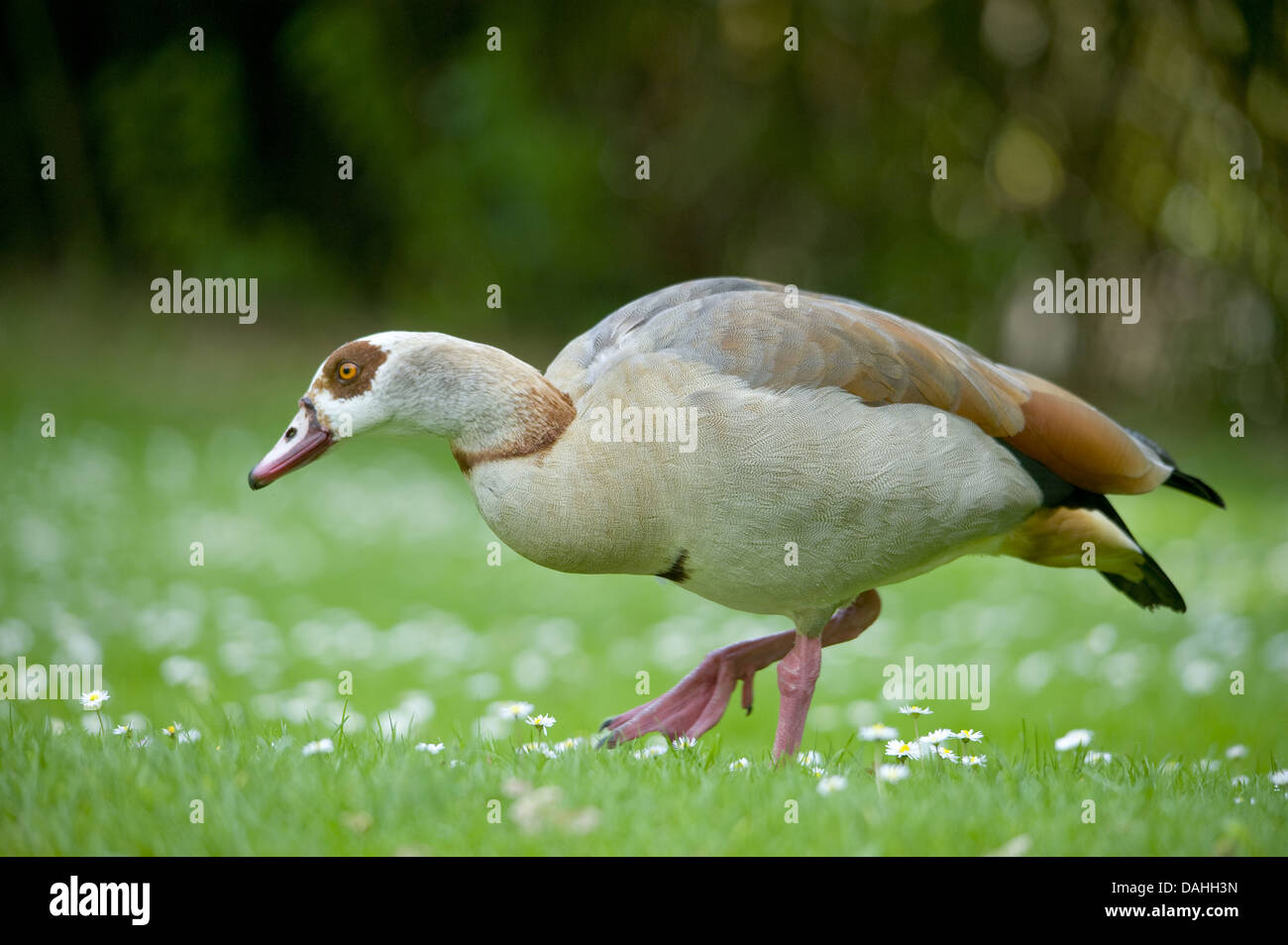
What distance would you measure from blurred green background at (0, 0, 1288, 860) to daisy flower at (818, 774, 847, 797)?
5633 mm

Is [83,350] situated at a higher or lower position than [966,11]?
lower

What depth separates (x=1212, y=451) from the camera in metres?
12.5

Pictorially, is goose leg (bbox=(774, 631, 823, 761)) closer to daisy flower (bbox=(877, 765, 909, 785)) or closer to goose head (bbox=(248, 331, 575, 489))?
daisy flower (bbox=(877, 765, 909, 785))

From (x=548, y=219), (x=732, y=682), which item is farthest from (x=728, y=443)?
(x=548, y=219)

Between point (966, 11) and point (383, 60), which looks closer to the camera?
point (966, 11)

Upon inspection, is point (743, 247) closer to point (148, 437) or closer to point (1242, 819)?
point (148, 437)

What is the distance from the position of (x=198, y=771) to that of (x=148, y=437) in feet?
33.2

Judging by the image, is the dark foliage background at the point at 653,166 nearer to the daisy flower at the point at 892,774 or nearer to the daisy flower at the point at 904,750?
the daisy flower at the point at 904,750

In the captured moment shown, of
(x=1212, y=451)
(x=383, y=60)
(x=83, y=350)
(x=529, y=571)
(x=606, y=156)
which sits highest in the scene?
(x=383, y=60)

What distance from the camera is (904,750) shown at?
3594 millimetres

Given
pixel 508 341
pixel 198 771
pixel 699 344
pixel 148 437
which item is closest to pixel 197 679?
pixel 198 771

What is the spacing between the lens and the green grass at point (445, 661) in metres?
2.92

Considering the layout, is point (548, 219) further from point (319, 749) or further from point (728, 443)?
point (319, 749)

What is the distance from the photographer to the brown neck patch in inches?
136
